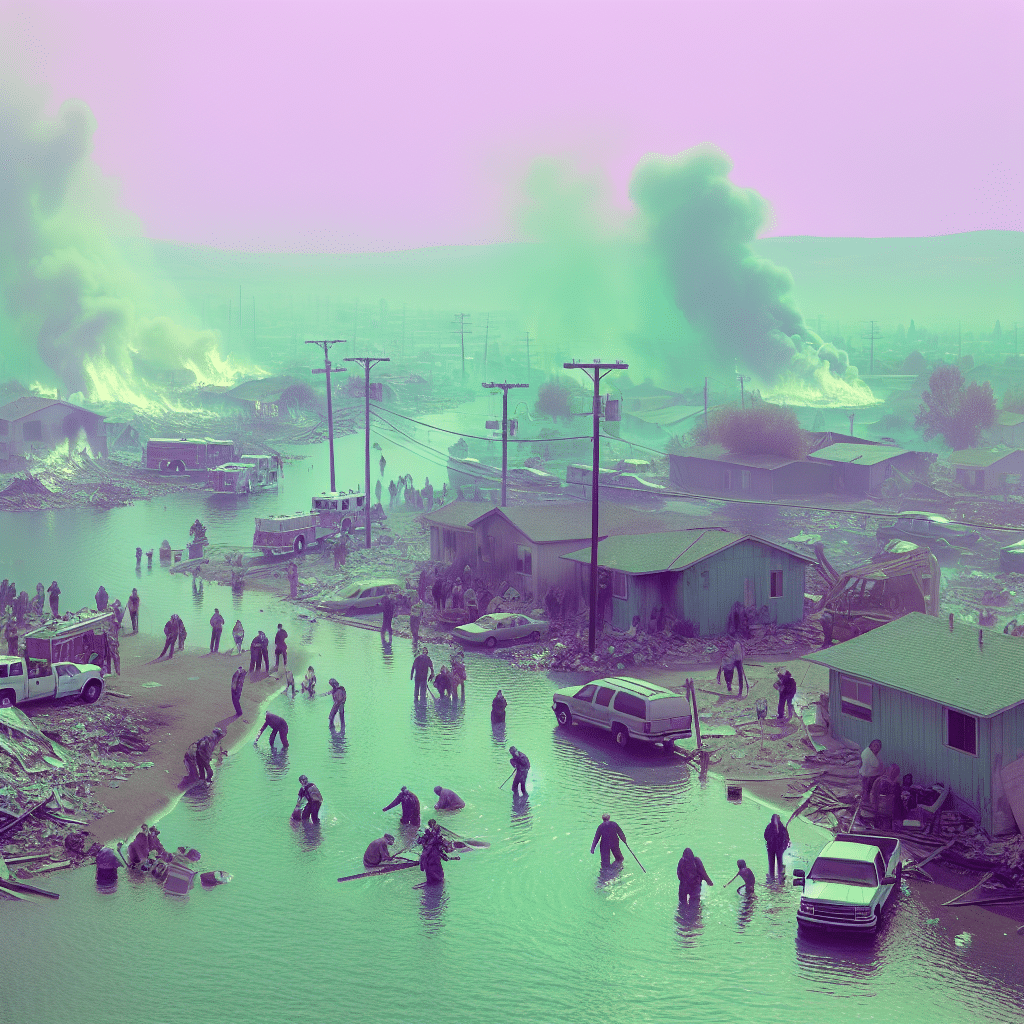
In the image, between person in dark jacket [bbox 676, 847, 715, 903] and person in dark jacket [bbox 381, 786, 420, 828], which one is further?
person in dark jacket [bbox 381, 786, 420, 828]

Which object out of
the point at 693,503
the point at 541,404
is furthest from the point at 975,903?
the point at 541,404

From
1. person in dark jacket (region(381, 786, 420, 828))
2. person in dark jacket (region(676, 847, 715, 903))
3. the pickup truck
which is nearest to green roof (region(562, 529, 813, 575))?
person in dark jacket (region(381, 786, 420, 828))

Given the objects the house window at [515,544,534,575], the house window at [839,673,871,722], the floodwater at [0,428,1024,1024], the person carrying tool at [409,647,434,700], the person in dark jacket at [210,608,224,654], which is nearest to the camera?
the floodwater at [0,428,1024,1024]

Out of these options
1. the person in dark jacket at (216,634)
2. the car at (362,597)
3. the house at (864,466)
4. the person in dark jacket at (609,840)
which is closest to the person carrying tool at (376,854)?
the person in dark jacket at (609,840)

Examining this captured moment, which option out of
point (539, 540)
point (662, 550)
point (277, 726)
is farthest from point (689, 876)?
point (539, 540)

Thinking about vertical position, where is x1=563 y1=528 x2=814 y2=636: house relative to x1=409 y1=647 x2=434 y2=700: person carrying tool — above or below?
above

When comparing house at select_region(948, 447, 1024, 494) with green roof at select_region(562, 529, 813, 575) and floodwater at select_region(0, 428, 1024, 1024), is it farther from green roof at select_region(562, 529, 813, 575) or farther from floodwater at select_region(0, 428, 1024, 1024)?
floodwater at select_region(0, 428, 1024, 1024)

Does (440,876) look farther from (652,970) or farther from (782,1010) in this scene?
(782,1010)

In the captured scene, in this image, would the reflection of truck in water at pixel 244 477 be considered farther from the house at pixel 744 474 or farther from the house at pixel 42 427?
the house at pixel 744 474
